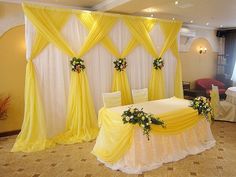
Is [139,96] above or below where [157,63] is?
below

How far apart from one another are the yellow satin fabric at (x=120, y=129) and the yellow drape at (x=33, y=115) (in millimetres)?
1206

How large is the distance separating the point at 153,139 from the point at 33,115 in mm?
2416

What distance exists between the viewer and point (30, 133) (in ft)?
13.8

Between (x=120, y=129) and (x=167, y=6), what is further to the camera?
(x=167, y=6)

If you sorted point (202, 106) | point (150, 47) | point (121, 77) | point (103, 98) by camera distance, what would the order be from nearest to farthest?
point (202, 106)
point (103, 98)
point (121, 77)
point (150, 47)

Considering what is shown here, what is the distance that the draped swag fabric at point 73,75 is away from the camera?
420cm

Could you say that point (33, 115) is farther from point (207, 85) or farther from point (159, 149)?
point (207, 85)

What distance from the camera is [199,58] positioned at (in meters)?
8.60

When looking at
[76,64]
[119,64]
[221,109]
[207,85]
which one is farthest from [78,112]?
[207,85]

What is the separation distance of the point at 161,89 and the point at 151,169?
300 cm

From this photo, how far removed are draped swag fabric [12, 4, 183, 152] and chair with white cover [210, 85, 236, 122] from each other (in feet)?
5.73

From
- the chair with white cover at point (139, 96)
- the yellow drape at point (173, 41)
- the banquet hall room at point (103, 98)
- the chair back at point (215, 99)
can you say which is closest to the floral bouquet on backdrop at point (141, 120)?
the banquet hall room at point (103, 98)

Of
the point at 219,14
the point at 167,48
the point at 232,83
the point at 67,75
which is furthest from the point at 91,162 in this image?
the point at 232,83

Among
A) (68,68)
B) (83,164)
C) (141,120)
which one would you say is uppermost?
(68,68)
